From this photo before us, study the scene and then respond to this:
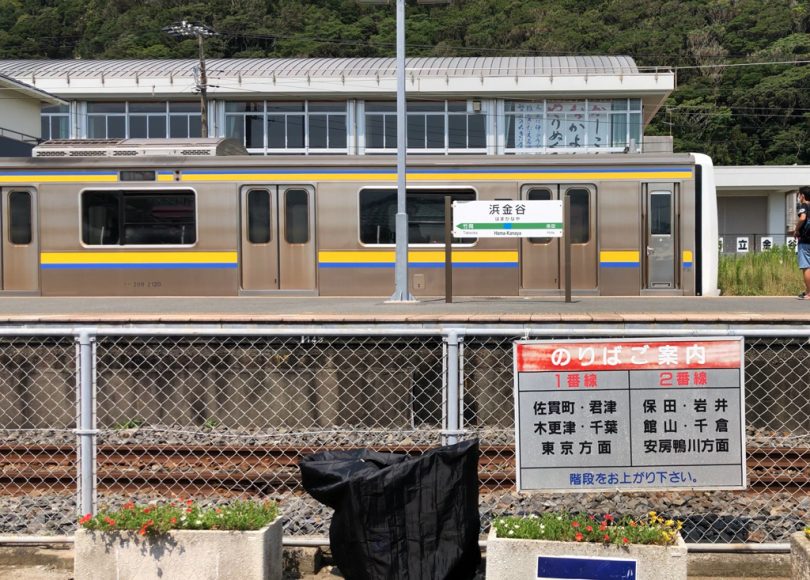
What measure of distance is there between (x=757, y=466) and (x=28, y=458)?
6.77 m

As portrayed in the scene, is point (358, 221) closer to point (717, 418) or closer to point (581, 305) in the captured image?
point (581, 305)

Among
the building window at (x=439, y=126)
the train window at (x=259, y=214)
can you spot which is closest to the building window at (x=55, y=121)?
the building window at (x=439, y=126)

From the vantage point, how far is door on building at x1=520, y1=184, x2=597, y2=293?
1627 cm

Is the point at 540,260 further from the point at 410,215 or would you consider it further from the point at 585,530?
the point at 585,530

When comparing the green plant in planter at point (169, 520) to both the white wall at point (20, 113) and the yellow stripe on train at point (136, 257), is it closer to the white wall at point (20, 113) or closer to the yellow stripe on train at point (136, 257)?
the yellow stripe on train at point (136, 257)

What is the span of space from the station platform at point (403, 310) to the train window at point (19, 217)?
1.13m

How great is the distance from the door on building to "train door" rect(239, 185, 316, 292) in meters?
3.88

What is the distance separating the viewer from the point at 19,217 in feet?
54.6

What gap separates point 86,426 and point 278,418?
4691 millimetres

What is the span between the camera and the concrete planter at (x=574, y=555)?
4527 millimetres

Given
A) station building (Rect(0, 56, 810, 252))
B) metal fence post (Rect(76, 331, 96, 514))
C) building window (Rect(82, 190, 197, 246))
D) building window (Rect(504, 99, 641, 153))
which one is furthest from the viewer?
building window (Rect(504, 99, 641, 153))

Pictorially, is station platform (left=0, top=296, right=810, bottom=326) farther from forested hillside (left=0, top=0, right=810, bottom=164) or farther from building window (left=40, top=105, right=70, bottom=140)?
forested hillside (left=0, top=0, right=810, bottom=164)

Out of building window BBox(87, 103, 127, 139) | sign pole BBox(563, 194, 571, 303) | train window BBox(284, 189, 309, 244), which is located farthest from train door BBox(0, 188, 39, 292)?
building window BBox(87, 103, 127, 139)

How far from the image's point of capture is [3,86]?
3052 cm
